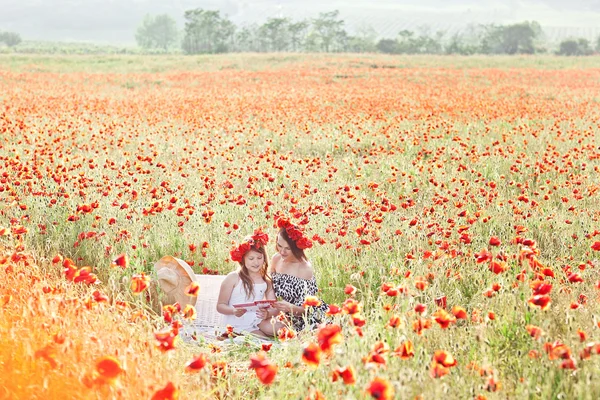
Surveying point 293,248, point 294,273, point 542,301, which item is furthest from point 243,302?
point 542,301

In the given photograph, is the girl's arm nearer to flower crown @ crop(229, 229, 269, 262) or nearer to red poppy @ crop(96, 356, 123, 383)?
flower crown @ crop(229, 229, 269, 262)

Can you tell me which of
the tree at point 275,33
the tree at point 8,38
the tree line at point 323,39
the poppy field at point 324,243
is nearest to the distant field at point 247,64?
the poppy field at point 324,243

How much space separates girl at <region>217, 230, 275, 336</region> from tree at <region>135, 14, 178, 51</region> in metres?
166

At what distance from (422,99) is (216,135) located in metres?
7.06

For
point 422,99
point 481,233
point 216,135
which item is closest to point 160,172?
point 216,135

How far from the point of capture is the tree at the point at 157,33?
164625mm

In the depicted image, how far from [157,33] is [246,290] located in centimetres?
16991

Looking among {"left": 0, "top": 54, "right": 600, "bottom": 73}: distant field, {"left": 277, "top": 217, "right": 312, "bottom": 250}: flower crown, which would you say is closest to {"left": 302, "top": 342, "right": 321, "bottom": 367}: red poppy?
{"left": 277, "top": 217, "right": 312, "bottom": 250}: flower crown

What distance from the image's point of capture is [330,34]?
316 ft

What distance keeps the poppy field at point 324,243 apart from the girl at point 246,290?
45cm

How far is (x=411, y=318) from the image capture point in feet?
10.5

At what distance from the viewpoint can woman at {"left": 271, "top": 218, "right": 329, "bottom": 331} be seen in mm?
4754

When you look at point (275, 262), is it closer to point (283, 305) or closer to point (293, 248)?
point (293, 248)

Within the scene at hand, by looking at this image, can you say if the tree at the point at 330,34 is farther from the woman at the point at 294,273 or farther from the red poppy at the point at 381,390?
the red poppy at the point at 381,390
